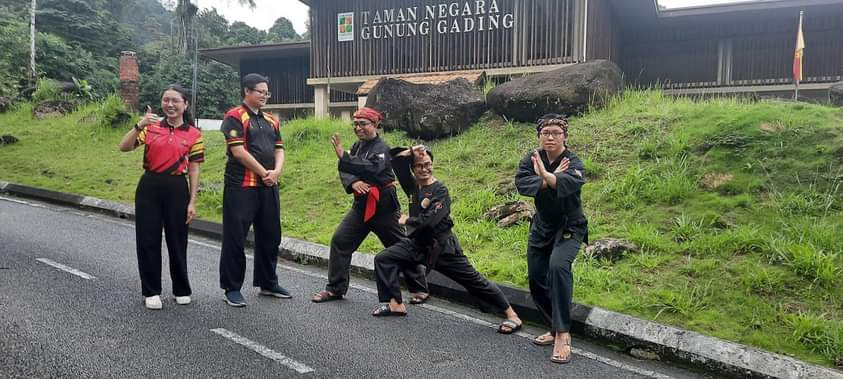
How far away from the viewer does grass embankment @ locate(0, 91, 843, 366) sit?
4828 millimetres

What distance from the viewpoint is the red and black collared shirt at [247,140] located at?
5059 millimetres

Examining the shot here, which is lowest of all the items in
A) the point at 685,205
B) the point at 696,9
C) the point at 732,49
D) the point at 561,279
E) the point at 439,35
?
the point at 561,279

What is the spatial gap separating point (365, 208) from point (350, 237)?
11.6 inches

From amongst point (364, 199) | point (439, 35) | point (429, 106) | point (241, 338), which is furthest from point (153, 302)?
point (439, 35)

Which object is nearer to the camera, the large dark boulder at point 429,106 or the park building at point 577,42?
the large dark boulder at point 429,106

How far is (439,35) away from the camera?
1562cm

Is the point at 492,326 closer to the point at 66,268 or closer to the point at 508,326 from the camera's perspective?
the point at 508,326

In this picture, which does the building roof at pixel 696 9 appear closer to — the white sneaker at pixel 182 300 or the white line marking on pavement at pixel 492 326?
the white line marking on pavement at pixel 492 326

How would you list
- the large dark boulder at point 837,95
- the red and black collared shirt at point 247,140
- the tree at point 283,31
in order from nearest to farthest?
the red and black collared shirt at point 247,140 → the large dark boulder at point 837,95 → the tree at point 283,31

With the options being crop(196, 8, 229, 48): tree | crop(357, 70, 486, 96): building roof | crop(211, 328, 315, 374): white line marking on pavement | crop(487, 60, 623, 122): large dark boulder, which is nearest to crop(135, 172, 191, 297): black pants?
crop(211, 328, 315, 374): white line marking on pavement

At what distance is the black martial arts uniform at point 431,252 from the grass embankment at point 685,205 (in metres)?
0.94

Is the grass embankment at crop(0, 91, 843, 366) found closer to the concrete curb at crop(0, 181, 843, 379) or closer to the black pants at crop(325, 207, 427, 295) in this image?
the concrete curb at crop(0, 181, 843, 379)

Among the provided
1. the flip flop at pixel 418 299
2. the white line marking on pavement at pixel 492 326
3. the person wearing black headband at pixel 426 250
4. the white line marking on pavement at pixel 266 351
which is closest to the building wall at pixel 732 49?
the white line marking on pavement at pixel 492 326

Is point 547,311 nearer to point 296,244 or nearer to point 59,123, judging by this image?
point 296,244
